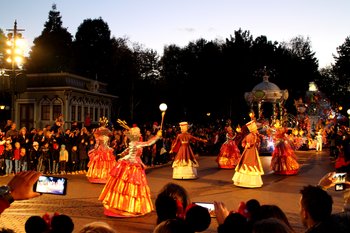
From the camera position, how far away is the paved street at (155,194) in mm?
9570

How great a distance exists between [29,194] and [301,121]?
39346 mm

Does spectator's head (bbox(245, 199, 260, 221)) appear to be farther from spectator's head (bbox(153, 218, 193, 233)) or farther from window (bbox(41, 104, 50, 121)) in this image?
window (bbox(41, 104, 50, 121))

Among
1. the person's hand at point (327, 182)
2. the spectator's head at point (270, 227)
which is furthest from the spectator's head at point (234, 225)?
the person's hand at point (327, 182)

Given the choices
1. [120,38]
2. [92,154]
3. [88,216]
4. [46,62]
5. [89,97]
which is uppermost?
[120,38]

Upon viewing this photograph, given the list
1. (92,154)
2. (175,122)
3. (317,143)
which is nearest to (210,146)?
(317,143)

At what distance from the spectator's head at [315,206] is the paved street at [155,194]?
523 cm

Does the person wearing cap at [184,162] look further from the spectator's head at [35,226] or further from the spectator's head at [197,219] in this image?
the spectator's head at [35,226]

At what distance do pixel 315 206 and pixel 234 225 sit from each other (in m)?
0.91

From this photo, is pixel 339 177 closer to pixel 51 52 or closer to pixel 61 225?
pixel 61 225

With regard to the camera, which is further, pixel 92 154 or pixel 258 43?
pixel 258 43

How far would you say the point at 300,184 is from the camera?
54.3 ft

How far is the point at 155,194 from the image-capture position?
1345cm

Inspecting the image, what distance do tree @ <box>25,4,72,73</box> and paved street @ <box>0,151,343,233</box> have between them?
31784 mm

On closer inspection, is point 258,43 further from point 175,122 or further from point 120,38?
point 120,38
